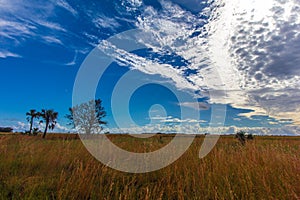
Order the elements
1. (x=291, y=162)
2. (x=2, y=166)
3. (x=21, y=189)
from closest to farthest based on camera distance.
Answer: (x=21, y=189)
(x=291, y=162)
(x=2, y=166)

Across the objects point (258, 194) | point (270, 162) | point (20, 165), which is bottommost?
point (258, 194)

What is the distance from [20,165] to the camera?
5.49 m

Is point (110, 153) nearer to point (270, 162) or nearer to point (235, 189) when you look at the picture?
point (235, 189)

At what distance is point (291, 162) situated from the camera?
4.88 metres

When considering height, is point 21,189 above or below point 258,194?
above

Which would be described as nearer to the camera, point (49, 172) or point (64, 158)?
point (49, 172)

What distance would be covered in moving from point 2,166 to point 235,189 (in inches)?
226

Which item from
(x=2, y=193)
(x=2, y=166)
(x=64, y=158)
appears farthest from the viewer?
(x=64, y=158)

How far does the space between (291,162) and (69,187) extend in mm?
5077

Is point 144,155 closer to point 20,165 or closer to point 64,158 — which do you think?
point 64,158

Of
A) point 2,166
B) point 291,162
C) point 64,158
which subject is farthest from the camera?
point 64,158

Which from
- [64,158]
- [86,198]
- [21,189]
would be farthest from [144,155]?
[21,189]

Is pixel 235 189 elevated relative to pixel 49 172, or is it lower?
lower

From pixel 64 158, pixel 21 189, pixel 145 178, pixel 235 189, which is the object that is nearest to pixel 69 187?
pixel 21 189
